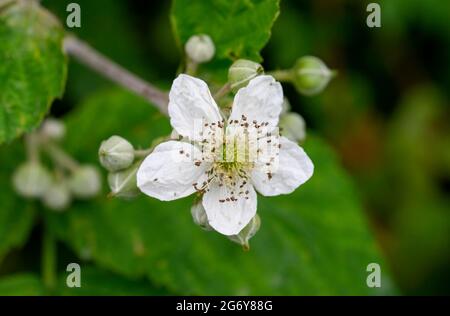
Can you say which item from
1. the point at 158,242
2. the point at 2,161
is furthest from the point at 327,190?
the point at 2,161

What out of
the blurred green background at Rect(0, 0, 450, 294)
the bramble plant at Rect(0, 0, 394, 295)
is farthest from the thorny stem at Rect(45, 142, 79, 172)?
the blurred green background at Rect(0, 0, 450, 294)

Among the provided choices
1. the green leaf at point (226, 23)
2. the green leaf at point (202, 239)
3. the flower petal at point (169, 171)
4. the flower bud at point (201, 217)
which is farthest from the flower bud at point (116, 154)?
the green leaf at point (202, 239)

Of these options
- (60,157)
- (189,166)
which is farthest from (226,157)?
(60,157)

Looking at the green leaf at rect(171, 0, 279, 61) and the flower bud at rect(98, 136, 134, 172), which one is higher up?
the green leaf at rect(171, 0, 279, 61)

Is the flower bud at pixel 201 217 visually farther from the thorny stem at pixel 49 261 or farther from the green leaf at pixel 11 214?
the green leaf at pixel 11 214

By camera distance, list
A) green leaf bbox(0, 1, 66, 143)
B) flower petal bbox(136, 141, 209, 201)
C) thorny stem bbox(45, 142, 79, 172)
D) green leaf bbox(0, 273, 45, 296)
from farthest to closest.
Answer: thorny stem bbox(45, 142, 79, 172) < green leaf bbox(0, 273, 45, 296) < green leaf bbox(0, 1, 66, 143) < flower petal bbox(136, 141, 209, 201)

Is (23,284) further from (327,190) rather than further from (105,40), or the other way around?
(105,40)

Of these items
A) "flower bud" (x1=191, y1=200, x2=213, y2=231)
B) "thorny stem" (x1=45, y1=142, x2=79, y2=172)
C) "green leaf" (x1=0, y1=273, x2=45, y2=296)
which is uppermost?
"thorny stem" (x1=45, y1=142, x2=79, y2=172)

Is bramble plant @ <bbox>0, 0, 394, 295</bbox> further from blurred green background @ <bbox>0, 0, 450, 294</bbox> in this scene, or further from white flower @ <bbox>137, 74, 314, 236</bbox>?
blurred green background @ <bbox>0, 0, 450, 294</bbox>
